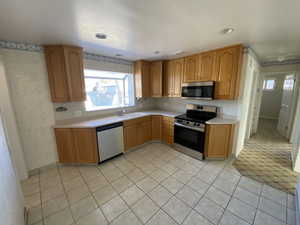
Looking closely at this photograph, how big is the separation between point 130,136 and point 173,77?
2017 mm

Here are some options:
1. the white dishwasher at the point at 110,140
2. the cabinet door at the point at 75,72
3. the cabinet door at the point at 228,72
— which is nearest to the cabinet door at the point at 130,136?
the white dishwasher at the point at 110,140

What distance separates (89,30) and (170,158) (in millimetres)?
2886

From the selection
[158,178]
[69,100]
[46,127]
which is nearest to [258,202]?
[158,178]

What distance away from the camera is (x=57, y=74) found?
8.06ft

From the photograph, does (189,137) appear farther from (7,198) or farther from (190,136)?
(7,198)

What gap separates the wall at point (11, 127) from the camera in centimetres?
205

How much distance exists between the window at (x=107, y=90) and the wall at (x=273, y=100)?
6760mm

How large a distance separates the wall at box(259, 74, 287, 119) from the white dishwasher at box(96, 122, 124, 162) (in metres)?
7.44

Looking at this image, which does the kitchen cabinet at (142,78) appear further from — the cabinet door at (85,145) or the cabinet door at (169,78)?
the cabinet door at (85,145)

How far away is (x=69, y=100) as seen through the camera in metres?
2.57

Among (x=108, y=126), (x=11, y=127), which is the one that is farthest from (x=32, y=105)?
(x=108, y=126)

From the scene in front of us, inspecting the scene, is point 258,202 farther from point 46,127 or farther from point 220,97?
point 46,127

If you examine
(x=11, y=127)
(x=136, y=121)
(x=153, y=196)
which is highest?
(x=11, y=127)

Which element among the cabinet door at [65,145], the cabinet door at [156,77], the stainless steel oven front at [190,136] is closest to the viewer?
the cabinet door at [65,145]
